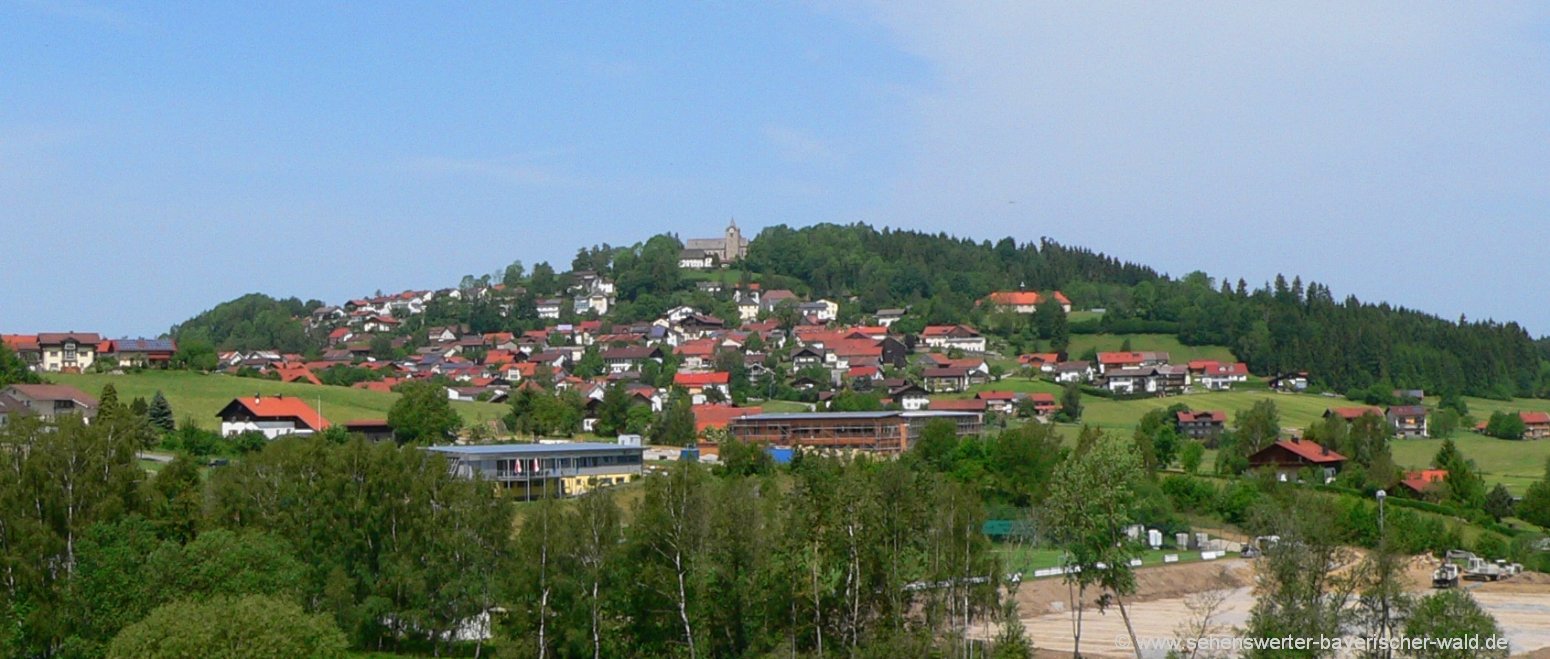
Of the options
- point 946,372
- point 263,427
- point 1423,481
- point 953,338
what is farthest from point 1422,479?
point 953,338

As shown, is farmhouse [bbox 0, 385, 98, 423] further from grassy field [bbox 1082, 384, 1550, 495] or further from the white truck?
the white truck

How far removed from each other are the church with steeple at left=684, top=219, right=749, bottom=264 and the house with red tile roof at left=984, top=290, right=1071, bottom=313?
3565 cm

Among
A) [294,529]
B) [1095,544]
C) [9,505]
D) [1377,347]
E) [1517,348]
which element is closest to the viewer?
[9,505]

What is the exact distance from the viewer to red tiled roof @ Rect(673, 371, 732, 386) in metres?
Answer: 103

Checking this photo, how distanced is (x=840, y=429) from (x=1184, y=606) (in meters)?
33.9

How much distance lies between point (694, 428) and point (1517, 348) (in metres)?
74.7

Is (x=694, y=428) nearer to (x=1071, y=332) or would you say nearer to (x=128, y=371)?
(x=128, y=371)

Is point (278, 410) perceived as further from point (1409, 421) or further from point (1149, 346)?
point (1149, 346)

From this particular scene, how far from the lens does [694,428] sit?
7912 cm

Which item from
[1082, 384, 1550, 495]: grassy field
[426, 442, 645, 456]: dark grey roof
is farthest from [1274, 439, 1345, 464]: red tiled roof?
[426, 442, 645, 456]: dark grey roof

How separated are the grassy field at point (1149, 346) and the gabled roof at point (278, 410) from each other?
6568 centimetres

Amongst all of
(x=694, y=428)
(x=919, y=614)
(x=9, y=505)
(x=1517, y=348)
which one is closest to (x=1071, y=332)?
(x=1517, y=348)

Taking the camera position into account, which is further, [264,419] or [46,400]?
[264,419]

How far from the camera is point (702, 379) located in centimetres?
10356
